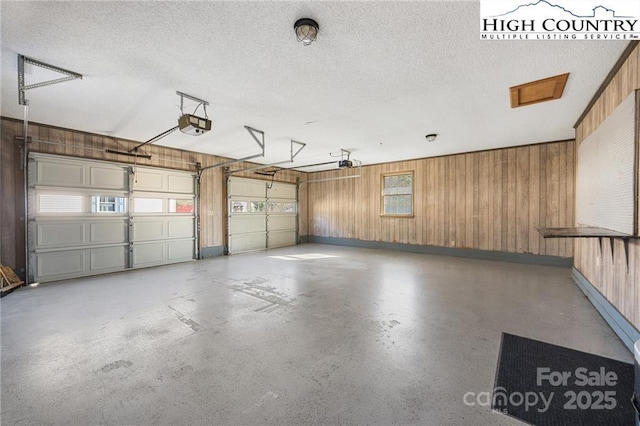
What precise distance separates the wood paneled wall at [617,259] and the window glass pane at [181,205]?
7378 millimetres

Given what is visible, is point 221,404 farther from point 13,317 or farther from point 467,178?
point 467,178

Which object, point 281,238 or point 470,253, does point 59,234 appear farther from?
point 470,253

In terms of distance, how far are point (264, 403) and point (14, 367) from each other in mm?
2064

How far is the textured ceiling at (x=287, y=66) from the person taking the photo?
1954 mm

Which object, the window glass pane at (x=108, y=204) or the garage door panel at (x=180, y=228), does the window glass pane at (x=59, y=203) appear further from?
the garage door panel at (x=180, y=228)

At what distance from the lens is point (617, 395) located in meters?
1.69

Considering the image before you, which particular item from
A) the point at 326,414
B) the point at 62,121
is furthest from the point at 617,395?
the point at 62,121

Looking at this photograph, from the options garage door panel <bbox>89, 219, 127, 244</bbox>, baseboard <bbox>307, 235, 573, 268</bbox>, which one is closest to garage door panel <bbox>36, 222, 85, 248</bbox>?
garage door panel <bbox>89, 219, 127, 244</bbox>

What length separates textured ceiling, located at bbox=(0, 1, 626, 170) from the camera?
6.41 feet

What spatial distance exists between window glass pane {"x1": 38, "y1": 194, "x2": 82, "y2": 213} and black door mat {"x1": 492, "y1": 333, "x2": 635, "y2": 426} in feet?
21.6

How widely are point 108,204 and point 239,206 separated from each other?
314 centimetres

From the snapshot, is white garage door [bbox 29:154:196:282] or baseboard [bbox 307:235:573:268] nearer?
white garage door [bbox 29:154:196:282]

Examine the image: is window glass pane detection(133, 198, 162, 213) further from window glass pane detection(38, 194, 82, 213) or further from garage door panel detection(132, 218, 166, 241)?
window glass pane detection(38, 194, 82, 213)

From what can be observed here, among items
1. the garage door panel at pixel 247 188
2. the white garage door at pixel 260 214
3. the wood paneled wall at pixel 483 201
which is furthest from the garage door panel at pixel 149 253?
the wood paneled wall at pixel 483 201
